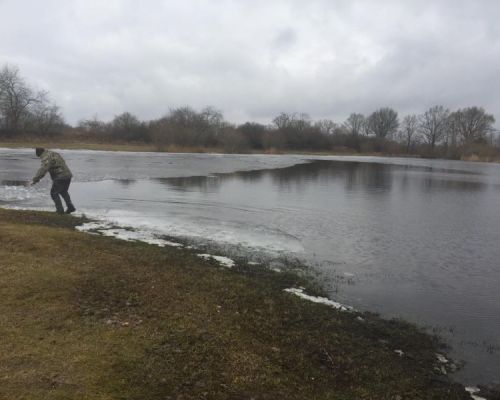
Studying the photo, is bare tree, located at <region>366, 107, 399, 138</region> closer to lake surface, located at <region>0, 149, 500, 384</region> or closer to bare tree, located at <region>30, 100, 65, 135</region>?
bare tree, located at <region>30, 100, 65, 135</region>

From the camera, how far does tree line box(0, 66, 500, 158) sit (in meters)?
83.9

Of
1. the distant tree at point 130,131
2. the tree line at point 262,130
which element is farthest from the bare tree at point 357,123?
the distant tree at point 130,131

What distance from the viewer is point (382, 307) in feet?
25.0

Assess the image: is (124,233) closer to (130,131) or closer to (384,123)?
(130,131)

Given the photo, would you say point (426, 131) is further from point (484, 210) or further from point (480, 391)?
point (480, 391)

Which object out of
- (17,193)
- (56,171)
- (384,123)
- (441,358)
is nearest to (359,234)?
(441,358)

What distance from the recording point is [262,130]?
105125mm

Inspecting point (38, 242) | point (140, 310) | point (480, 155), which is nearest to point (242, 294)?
point (140, 310)

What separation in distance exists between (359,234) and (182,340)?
9170 millimetres

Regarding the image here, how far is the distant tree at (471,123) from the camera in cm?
11519

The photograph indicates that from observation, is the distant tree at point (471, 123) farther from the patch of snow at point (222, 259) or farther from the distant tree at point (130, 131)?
the patch of snow at point (222, 259)

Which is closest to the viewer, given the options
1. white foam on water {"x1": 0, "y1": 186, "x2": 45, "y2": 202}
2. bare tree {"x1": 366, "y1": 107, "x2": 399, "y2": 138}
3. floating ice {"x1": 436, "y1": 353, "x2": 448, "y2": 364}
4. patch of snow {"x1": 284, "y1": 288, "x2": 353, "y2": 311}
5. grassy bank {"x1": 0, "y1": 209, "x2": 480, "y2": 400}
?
grassy bank {"x1": 0, "y1": 209, "x2": 480, "y2": 400}

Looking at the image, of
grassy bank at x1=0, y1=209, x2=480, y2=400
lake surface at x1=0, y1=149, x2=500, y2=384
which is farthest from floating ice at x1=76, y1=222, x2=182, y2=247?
grassy bank at x1=0, y1=209, x2=480, y2=400

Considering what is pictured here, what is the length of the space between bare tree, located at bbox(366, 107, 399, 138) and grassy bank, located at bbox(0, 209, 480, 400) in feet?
448
